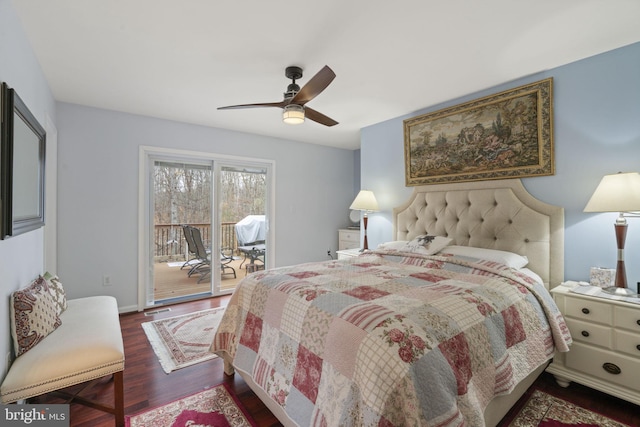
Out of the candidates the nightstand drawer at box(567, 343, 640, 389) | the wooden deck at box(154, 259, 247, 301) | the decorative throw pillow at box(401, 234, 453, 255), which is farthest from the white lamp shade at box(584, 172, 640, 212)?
the wooden deck at box(154, 259, 247, 301)

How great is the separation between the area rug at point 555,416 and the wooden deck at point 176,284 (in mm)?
3548

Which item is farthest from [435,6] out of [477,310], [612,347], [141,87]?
[141,87]

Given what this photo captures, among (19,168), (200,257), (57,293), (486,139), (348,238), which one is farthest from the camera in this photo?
(348,238)

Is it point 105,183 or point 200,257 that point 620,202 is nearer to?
point 200,257

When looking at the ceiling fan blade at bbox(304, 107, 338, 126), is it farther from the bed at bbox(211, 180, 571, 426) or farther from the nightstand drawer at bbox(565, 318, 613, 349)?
the nightstand drawer at bbox(565, 318, 613, 349)

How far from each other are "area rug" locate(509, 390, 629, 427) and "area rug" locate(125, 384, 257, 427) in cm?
160

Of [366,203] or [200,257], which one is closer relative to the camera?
[366,203]

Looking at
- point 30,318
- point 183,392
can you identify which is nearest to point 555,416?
point 183,392

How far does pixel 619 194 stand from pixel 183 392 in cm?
314

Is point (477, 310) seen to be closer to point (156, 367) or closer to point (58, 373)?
point (58, 373)

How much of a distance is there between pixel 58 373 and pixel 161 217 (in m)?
2.56

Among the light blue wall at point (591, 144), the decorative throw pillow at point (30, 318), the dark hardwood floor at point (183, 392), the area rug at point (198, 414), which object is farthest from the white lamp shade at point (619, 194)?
the decorative throw pillow at point (30, 318)

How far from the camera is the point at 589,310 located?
1979mm

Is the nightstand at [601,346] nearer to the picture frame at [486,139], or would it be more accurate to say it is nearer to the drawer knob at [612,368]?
the drawer knob at [612,368]
